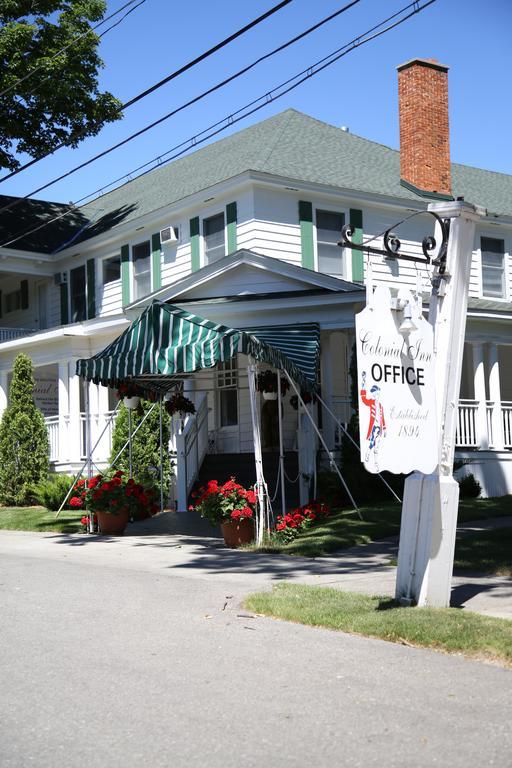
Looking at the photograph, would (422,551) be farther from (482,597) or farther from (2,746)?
(2,746)

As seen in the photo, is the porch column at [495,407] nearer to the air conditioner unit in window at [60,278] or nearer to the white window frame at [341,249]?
the white window frame at [341,249]

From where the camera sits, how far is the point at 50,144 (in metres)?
29.8

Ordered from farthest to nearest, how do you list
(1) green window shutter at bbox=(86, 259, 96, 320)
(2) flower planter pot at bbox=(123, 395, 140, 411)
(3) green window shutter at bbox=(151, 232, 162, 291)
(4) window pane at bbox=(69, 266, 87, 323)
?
(4) window pane at bbox=(69, 266, 87, 323), (1) green window shutter at bbox=(86, 259, 96, 320), (3) green window shutter at bbox=(151, 232, 162, 291), (2) flower planter pot at bbox=(123, 395, 140, 411)

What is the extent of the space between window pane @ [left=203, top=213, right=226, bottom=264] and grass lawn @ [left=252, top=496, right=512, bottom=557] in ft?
28.3

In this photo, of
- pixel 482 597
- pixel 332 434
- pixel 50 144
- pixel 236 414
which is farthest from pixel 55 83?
pixel 482 597

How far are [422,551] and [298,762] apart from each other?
3.83 metres

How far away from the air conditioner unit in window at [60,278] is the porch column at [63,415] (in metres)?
4.15

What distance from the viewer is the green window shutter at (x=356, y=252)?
74.5 feet

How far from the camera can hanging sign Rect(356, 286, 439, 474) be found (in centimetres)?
755

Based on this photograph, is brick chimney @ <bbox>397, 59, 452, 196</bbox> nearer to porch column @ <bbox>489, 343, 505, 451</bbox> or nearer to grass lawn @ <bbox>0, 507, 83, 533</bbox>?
porch column @ <bbox>489, 343, 505, 451</bbox>

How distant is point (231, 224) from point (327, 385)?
19.2 feet

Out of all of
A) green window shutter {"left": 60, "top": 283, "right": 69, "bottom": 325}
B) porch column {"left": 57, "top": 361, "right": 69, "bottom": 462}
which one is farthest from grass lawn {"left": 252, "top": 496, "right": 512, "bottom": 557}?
green window shutter {"left": 60, "top": 283, "right": 69, "bottom": 325}

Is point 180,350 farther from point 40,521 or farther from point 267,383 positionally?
point 40,521

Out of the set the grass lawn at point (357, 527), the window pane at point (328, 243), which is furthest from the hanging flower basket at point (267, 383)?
the window pane at point (328, 243)
